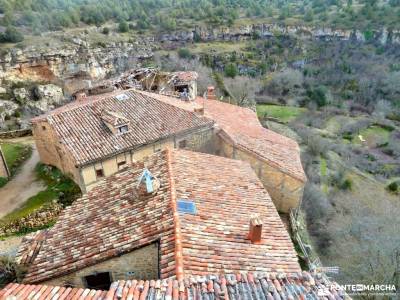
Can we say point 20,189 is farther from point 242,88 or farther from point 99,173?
point 242,88

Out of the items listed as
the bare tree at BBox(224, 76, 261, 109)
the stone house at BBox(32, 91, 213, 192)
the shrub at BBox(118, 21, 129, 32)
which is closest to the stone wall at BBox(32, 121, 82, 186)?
the stone house at BBox(32, 91, 213, 192)

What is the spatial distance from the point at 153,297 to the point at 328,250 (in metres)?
19.3

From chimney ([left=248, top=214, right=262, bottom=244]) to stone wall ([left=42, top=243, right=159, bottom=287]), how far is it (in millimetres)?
2450

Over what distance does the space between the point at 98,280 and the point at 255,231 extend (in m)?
4.24

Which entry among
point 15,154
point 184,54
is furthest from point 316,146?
point 184,54

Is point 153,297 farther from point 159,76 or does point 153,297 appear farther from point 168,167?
point 159,76

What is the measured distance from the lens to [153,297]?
20.9 ft

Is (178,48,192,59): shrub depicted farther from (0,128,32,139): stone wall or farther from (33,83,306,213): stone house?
(33,83,306,213): stone house

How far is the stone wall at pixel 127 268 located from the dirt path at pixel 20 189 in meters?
10.1

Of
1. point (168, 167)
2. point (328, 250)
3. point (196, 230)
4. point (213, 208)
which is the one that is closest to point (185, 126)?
point (168, 167)

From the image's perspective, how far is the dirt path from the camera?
17844 millimetres

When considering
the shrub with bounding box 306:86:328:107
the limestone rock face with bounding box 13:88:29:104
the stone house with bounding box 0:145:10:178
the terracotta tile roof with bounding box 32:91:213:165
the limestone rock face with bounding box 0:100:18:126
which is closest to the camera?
the terracotta tile roof with bounding box 32:91:213:165

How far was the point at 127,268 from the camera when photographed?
29.0 ft

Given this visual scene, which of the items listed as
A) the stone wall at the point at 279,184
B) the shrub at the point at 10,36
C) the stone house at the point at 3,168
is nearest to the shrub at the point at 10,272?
the stone wall at the point at 279,184
